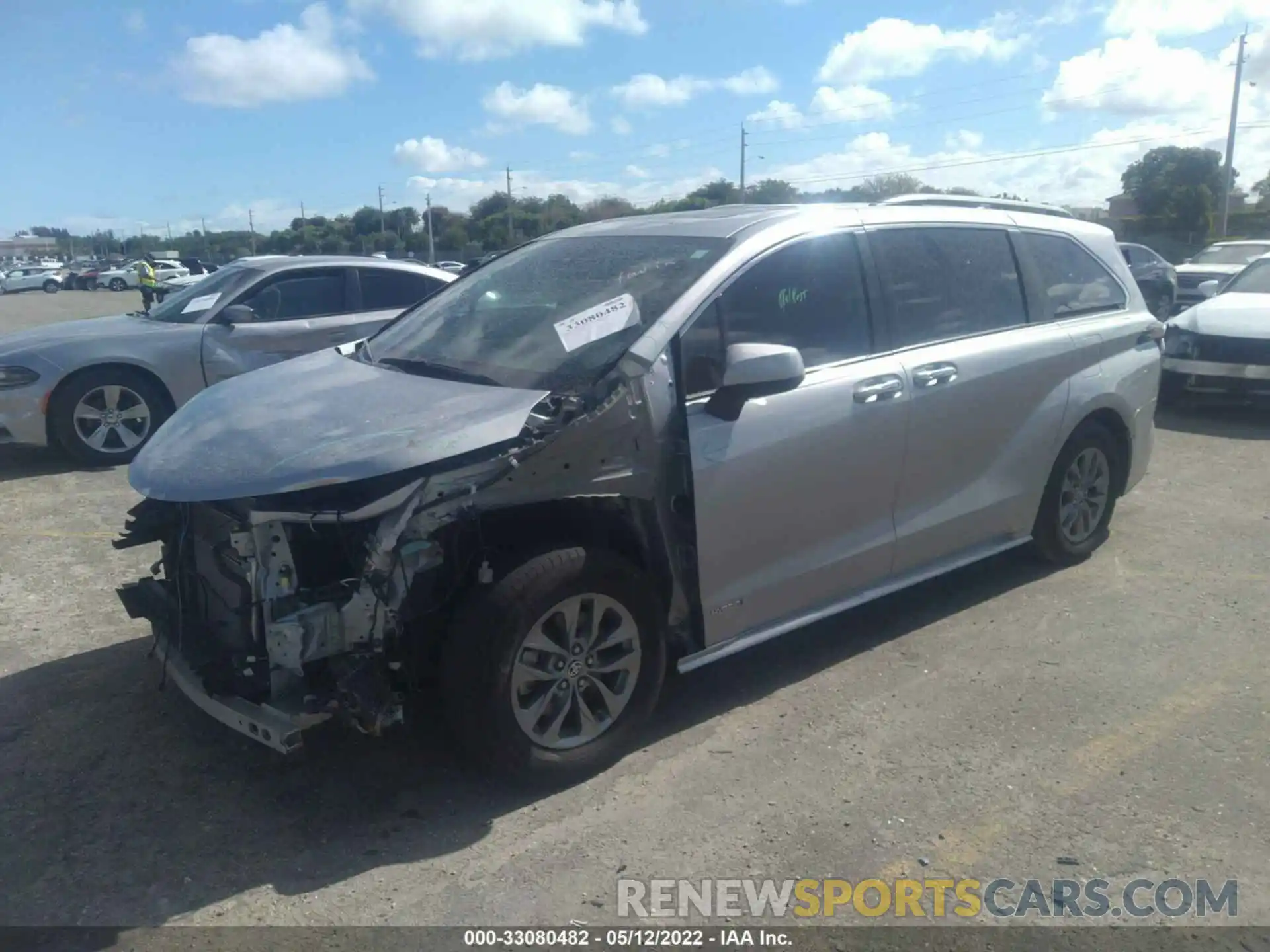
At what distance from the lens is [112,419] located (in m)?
7.97

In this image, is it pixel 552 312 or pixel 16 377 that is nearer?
pixel 552 312

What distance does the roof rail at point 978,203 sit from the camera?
4.86 meters

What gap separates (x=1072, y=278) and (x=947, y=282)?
1118 mm

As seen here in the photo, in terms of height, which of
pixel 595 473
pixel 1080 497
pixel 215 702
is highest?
pixel 595 473

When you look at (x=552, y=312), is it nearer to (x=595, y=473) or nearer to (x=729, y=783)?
(x=595, y=473)

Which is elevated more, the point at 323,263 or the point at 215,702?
the point at 323,263

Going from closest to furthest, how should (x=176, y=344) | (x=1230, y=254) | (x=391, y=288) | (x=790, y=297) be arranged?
(x=790, y=297) < (x=176, y=344) < (x=391, y=288) < (x=1230, y=254)

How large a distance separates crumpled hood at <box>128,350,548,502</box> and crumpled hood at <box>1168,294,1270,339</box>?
28.3 feet

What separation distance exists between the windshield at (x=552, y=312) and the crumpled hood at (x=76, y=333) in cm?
438

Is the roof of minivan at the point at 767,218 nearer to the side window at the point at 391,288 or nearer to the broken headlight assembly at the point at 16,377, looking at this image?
the side window at the point at 391,288

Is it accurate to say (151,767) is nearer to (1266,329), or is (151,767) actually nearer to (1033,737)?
(1033,737)

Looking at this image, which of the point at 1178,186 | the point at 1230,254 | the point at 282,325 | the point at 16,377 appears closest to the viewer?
the point at 16,377

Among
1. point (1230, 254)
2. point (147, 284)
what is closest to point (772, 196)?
point (1230, 254)

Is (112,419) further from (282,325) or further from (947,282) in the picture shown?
(947,282)
